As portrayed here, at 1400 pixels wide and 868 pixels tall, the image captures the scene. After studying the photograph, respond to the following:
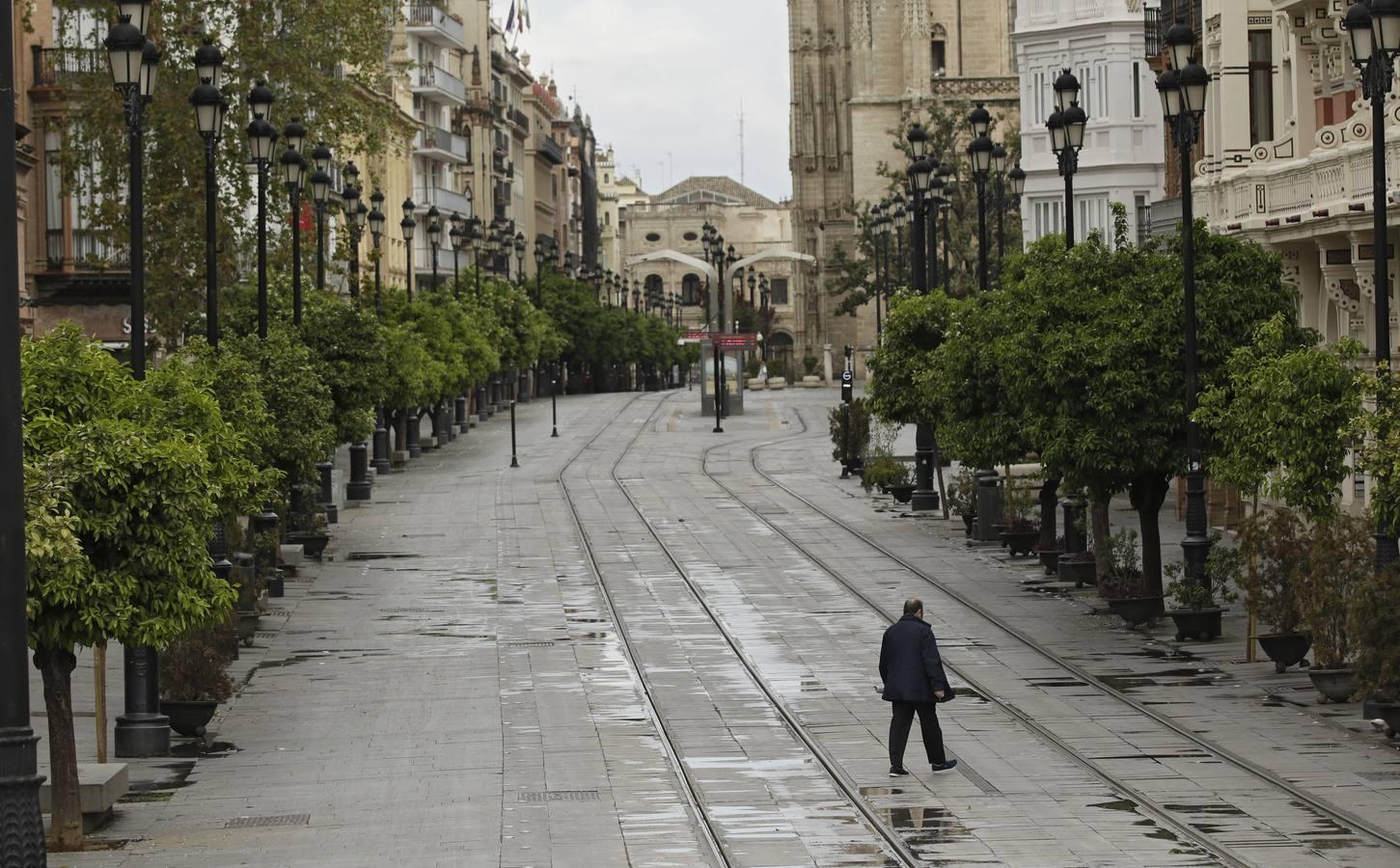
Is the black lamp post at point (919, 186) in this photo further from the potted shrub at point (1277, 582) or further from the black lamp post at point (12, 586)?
the black lamp post at point (12, 586)

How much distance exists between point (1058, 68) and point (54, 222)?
2467 centimetres

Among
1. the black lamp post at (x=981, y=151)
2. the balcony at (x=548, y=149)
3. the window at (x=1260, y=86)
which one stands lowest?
the black lamp post at (x=981, y=151)

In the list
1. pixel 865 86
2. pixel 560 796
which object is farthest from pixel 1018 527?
pixel 865 86

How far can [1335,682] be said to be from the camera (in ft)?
69.8

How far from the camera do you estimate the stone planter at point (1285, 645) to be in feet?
76.8

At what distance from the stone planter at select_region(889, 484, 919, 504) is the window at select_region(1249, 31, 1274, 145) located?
10.7 metres

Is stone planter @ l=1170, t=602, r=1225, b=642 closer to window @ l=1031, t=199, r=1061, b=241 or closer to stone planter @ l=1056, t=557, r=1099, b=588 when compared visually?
stone planter @ l=1056, t=557, r=1099, b=588

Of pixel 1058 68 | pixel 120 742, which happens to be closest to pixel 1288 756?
pixel 120 742

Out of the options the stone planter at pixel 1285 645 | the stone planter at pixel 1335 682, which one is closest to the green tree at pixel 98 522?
the stone planter at pixel 1335 682

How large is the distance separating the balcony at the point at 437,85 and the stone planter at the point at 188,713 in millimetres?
83355

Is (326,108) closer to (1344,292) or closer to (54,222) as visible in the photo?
(54,222)

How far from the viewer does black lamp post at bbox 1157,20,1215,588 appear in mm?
25297

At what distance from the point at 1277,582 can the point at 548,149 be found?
452 feet

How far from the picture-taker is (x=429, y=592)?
3322cm
